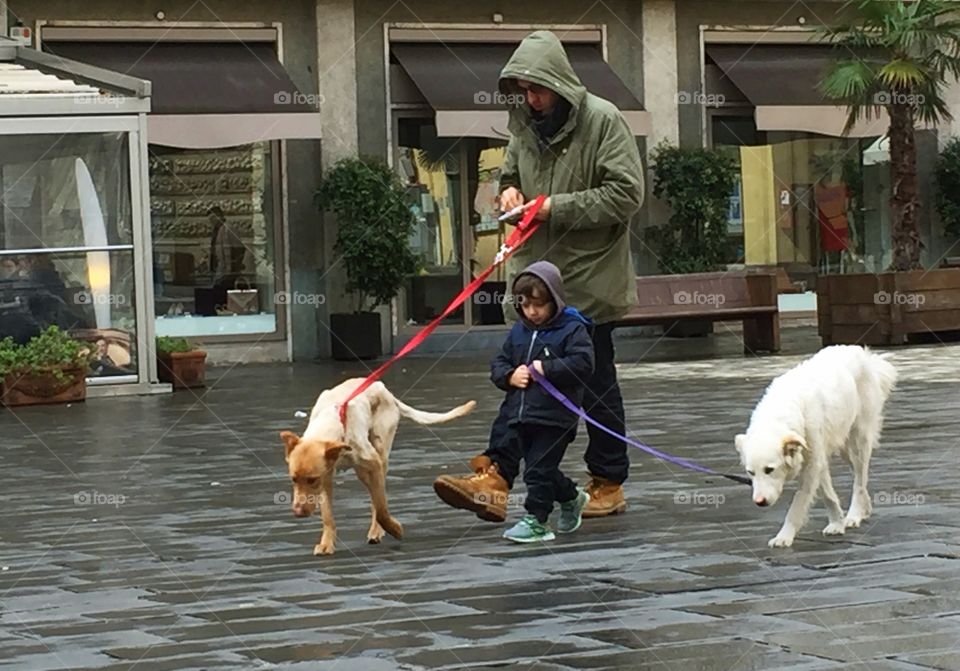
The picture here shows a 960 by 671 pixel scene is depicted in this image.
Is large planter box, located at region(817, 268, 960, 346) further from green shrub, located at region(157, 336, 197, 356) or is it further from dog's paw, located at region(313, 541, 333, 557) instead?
dog's paw, located at region(313, 541, 333, 557)

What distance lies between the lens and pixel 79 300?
58.1ft

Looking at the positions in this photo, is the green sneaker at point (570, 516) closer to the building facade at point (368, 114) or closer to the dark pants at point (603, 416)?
the dark pants at point (603, 416)

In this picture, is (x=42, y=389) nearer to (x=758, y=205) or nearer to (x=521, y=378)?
(x=521, y=378)

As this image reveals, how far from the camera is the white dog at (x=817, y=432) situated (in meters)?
7.05

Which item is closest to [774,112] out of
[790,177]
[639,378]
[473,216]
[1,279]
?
[790,177]

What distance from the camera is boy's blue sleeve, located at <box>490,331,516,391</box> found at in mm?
7496

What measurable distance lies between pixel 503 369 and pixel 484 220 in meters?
16.8

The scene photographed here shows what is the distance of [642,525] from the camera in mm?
7875

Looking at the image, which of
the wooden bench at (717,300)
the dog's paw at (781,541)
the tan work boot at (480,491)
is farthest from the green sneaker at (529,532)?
the wooden bench at (717,300)

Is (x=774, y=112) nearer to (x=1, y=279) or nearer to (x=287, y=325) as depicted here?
(x=287, y=325)

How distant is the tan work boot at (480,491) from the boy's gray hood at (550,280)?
2.09 feet

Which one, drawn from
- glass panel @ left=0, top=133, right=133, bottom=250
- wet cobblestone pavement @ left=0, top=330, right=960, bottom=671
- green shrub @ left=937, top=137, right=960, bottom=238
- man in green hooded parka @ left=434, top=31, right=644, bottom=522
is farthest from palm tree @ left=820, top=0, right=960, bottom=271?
man in green hooded parka @ left=434, top=31, right=644, bottom=522

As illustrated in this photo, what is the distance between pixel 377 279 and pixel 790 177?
7266mm

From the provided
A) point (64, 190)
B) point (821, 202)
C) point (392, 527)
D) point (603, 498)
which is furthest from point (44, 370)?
point (821, 202)
